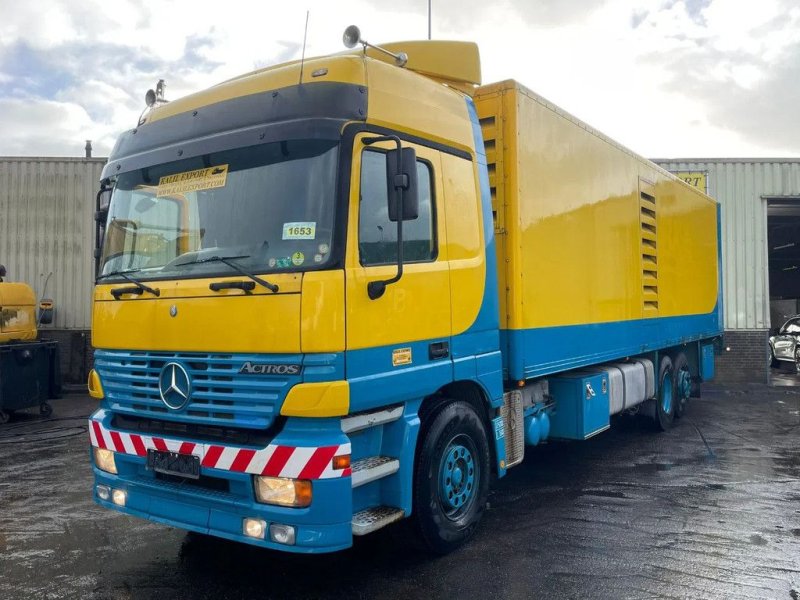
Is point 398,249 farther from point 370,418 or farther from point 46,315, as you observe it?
point 46,315

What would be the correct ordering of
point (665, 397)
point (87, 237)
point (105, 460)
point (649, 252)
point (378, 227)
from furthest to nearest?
point (87, 237) < point (665, 397) < point (649, 252) < point (105, 460) < point (378, 227)

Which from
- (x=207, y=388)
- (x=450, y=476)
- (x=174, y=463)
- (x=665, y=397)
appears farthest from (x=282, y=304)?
(x=665, y=397)

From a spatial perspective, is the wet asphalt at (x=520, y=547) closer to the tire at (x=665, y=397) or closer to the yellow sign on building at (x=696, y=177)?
the tire at (x=665, y=397)

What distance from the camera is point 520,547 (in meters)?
4.77

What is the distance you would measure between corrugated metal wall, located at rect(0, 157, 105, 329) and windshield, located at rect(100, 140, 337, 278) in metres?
12.1

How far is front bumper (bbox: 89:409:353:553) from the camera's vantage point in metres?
3.55

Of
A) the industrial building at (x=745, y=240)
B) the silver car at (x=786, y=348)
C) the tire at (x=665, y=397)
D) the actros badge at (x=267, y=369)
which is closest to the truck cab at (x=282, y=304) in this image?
the actros badge at (x=267, y=369)

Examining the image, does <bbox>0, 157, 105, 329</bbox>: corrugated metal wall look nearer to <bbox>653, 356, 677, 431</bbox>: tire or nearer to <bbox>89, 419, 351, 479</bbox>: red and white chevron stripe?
<bbox>653, 356, 677, 431</bbox>: tire

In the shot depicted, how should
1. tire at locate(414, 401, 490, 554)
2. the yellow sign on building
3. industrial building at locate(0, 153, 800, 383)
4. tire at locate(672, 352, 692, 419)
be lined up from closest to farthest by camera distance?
tire at locate(414, 401, 490, 554), tire at locate(672, 352, 692, 419), industrial building at locate(0, 153, 800, 383), the yellow sign on building

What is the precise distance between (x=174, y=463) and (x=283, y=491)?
0.76 meters

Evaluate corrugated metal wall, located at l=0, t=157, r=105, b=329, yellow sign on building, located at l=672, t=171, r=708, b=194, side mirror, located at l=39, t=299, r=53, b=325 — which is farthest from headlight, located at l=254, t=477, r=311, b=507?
yellow sign on building, located at l=672, t=171, r=708, b=194

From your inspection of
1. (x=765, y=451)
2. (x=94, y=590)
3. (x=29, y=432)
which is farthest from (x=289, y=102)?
(x=29, y=432)

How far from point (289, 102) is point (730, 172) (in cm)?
1506

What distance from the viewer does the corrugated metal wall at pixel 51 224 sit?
15.4m
